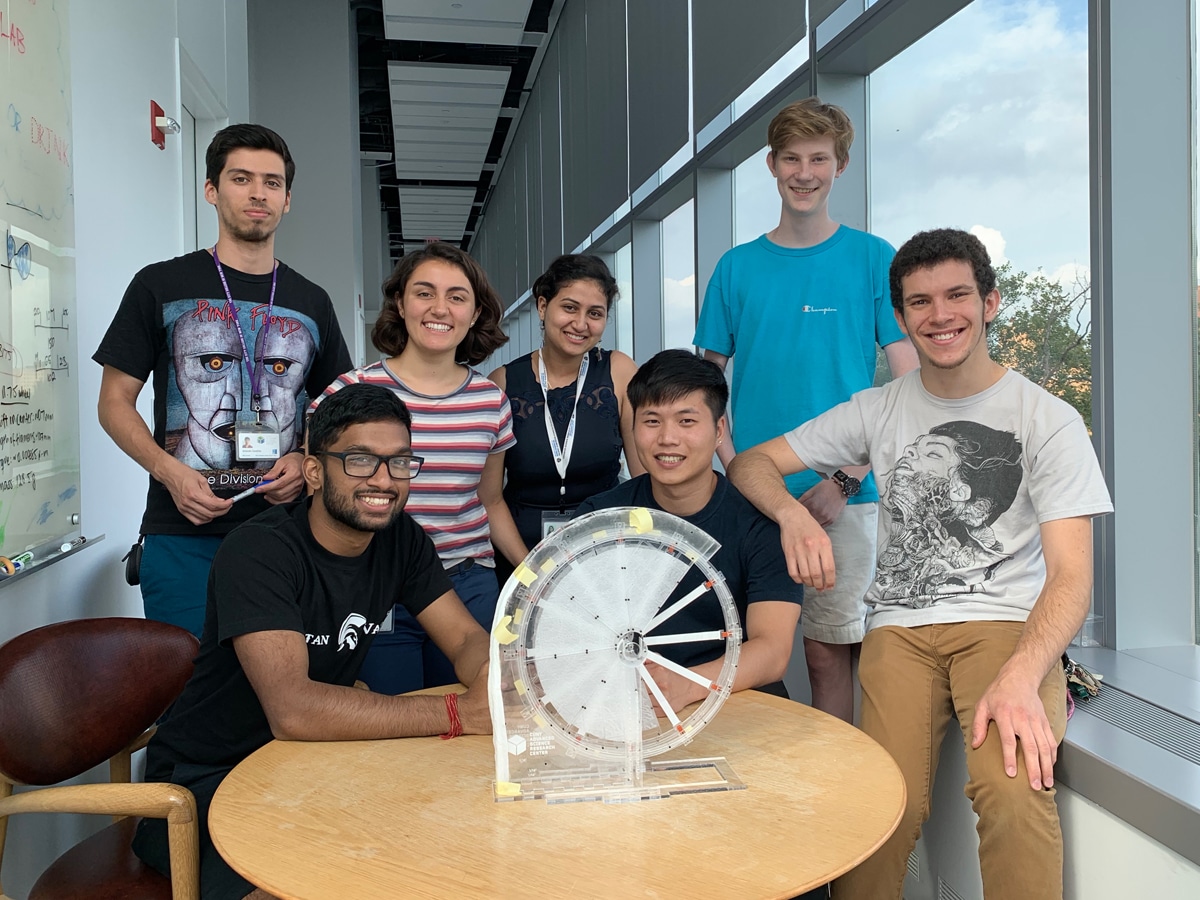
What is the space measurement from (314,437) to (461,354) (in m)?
0.72

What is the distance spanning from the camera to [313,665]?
5.50 ft

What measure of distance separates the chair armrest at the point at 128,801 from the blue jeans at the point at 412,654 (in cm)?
61

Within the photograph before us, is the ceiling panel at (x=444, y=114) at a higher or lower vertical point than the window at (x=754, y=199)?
higher

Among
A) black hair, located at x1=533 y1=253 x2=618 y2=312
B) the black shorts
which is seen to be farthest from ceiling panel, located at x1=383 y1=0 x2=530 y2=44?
the black shorts

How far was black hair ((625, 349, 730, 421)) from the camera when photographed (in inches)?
74.2

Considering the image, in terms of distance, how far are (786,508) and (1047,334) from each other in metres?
0.84

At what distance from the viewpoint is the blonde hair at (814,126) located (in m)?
2.30

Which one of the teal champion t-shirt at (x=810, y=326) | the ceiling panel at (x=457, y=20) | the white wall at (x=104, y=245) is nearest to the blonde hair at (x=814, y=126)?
the teal champion t-shirt at (x=810, y=326)

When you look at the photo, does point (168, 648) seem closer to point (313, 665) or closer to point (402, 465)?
point (313, 665)

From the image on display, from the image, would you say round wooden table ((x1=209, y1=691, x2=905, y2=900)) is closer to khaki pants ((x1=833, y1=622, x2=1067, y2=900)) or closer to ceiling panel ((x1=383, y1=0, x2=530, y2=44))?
khaki pants ((x1=833, y1=622, x2=1067, y2=900))

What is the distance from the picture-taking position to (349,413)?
1.72m

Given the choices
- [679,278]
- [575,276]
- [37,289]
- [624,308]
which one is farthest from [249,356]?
[624,308]

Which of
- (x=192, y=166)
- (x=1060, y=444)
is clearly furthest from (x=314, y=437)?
(x=192, y=166)

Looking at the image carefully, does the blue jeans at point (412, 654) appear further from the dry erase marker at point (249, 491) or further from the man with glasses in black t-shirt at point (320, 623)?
the dry erase marker at point (249, 491)
